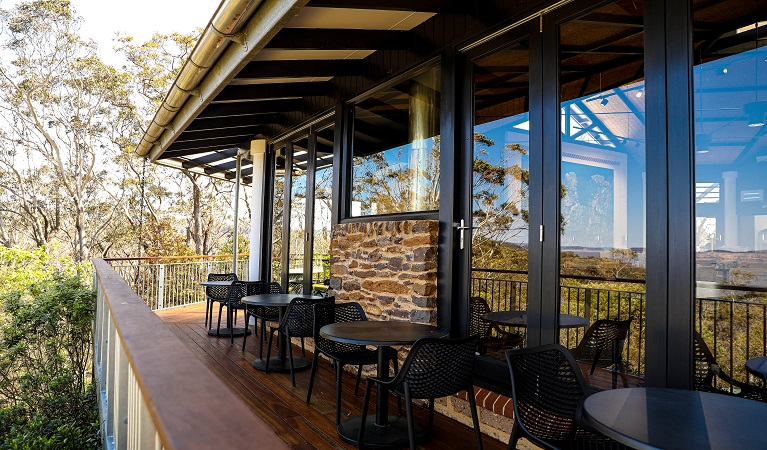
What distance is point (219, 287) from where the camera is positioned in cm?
677

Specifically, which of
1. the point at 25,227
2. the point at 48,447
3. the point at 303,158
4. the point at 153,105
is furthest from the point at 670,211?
the point at 25,227

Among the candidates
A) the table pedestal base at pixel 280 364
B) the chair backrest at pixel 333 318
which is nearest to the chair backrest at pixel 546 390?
the chair backrest at pixel 333 318

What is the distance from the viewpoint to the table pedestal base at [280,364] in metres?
4.70

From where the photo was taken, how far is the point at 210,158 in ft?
30.5

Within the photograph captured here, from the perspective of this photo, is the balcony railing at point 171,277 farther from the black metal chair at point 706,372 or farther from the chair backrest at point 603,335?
the black metal chair at point 706,372

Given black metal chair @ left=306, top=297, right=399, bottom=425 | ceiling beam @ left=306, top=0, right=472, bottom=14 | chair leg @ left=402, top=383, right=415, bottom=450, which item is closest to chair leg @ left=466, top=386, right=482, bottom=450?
chair leg @ left=402, top=383, right=415, bottom=450

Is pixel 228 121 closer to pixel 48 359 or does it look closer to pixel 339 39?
pixel 339 39

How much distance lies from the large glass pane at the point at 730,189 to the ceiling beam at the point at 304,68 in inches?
125

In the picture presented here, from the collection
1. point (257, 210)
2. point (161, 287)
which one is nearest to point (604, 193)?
point (257, 210)

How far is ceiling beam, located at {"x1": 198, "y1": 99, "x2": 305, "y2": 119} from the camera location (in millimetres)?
5684

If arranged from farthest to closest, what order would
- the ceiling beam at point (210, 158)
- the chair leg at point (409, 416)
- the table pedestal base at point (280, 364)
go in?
the ceiling beam at point (210, 158) → the table pedestal base at point (280, 364) → the chair leg at point (409, 416)

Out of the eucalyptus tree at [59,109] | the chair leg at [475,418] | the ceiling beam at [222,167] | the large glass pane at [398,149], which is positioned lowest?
the chair leg at [475,418]

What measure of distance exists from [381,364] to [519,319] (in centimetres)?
94

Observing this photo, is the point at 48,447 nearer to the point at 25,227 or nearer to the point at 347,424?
the point at 347,424
